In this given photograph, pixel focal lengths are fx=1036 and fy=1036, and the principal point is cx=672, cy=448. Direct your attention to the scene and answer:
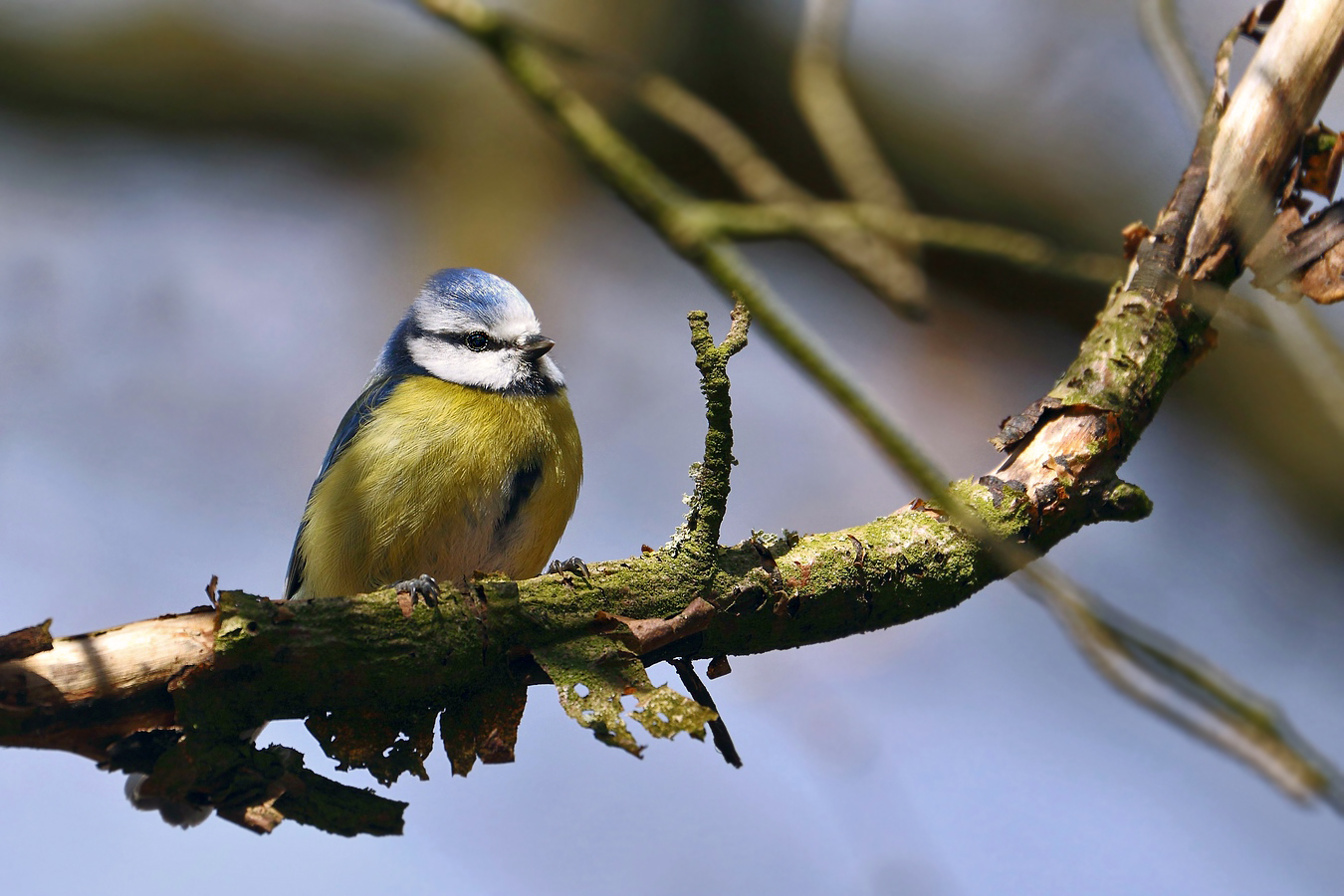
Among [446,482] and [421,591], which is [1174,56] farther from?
[446,482]

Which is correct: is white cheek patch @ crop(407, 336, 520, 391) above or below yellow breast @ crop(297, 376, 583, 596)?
above

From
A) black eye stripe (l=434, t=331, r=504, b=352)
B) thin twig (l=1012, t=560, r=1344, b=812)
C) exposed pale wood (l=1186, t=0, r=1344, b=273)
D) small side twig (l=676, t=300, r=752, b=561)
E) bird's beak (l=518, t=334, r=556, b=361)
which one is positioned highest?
black eye stripe (l=434, t=331, r=504, b=352)

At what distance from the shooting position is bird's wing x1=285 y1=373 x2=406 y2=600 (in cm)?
337

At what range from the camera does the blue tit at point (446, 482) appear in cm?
295

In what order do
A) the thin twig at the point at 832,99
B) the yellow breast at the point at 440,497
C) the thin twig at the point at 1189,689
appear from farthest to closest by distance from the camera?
1. the yellow breast at the point at 440,497
2. the thin twig at the point at 832,99
3. the thin twig at the point at 1189,689

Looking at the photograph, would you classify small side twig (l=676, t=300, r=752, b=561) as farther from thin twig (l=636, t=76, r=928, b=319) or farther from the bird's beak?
the bird's beak

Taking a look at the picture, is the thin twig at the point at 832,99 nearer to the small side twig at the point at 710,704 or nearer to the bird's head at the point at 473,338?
the small side twig at the point at 710,704

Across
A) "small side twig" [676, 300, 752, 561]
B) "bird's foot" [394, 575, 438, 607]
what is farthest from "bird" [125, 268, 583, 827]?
"small side twig" [676, 300, 752, 561]

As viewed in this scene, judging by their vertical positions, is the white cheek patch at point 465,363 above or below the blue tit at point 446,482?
above

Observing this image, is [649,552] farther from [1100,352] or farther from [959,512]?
[1100,352]

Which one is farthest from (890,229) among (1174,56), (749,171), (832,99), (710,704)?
→ (710,704)

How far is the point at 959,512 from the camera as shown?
1.44 m

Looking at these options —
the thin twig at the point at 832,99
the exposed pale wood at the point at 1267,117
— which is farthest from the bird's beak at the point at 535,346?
the exposed pale wood at the point at 1267,117

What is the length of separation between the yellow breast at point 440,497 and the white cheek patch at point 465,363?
0.17m
